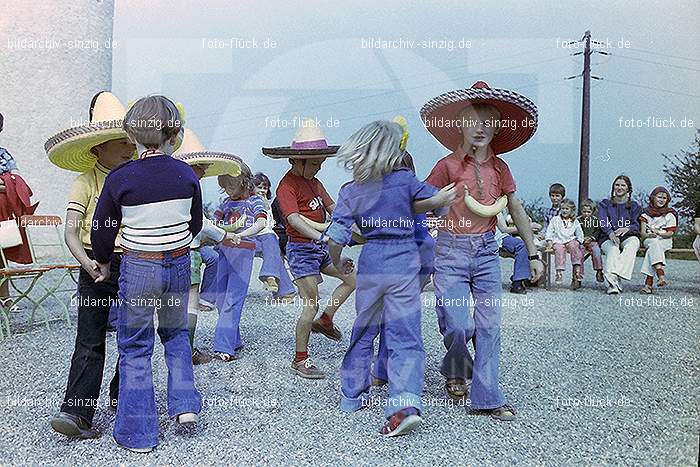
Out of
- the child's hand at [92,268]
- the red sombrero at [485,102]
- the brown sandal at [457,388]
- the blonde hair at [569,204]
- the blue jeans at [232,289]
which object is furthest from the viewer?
the blue jeans at [232,289]

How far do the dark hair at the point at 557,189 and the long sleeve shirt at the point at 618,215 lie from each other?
28 centimetres

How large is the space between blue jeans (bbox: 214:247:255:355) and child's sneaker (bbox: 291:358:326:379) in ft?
1.48

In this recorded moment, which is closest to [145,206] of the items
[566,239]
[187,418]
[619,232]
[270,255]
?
[187,418]

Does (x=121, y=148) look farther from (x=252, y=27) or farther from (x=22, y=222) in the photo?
(x=22, y=222)

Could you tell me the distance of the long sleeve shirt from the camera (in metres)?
3.65

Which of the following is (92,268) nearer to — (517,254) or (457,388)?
Answer: (457,388)

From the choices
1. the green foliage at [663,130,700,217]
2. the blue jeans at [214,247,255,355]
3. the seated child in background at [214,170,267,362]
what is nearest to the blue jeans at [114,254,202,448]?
the seated child in background at [214,170,267,362]

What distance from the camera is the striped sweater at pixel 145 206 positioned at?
272cm

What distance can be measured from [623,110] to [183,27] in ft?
6.46

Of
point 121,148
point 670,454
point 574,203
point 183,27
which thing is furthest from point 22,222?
point 670,454

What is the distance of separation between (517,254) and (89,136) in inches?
88.5

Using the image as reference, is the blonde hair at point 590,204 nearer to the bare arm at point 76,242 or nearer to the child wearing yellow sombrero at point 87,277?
the child wearing yellow sombrero at point 87,277

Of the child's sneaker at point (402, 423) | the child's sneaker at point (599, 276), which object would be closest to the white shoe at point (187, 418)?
the child's sneaker at point (402, 423)

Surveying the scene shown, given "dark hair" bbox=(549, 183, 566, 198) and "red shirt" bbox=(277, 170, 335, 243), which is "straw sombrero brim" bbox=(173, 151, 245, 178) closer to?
"red shirt" bbox=(277, 170, 335, 243)
